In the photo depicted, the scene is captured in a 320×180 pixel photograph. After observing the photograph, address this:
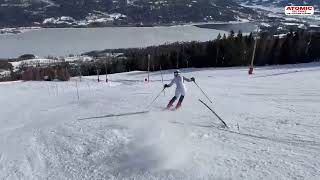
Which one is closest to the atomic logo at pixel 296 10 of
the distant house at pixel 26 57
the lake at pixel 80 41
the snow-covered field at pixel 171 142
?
the snow-covered field at pixel 171 142

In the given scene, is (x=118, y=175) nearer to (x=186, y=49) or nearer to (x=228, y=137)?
(x=228, y=137)

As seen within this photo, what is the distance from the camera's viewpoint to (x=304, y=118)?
44.7 ft

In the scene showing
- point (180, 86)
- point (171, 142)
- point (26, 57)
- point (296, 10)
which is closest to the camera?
point (171, 142)

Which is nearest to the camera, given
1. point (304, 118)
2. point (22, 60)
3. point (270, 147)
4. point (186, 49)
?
point (270, 147)

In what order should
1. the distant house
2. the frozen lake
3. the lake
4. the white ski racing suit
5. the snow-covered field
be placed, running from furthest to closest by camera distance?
the frozen lake
the lake
the distant house
the white ski racing suit
the snow-covered field

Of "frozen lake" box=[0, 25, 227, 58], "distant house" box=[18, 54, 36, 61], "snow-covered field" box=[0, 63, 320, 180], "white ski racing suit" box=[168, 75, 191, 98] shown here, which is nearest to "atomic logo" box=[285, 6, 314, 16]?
"snow-covered field" box=[0, 63, 320, 180]

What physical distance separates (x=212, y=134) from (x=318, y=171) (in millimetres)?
3714

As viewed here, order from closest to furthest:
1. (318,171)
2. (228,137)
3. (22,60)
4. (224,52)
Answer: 1. (318,171)
2. (228,137)
3. (224,52)
4. (22,60)

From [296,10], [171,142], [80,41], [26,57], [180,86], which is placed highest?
[296,10]

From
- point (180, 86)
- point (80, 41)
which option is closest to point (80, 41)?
point (80, 41)

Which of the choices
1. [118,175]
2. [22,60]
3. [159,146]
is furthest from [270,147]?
[22,60]

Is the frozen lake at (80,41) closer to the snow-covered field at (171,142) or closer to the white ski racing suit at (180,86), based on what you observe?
the white ski racing suit at (180,86)

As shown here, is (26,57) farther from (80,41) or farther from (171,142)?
(171,142)

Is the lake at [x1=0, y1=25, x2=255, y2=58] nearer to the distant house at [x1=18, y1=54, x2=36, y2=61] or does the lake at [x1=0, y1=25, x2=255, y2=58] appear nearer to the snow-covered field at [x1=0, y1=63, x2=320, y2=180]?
the distant house at [x1=18, y1=54, x2=36, y2=61]
